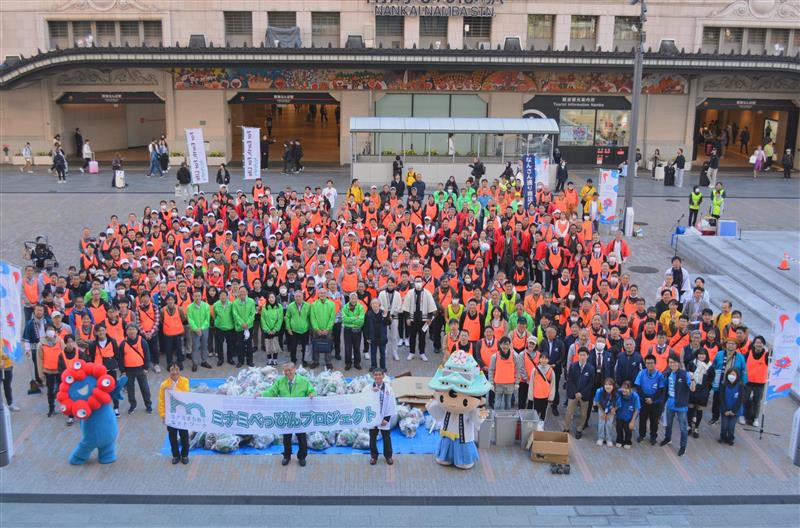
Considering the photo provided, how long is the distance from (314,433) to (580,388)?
14.3 feet

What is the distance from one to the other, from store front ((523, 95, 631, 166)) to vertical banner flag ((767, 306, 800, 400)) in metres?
28.5

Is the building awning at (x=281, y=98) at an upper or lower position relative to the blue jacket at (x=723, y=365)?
upper

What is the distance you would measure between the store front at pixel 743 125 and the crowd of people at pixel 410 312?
23895 mm

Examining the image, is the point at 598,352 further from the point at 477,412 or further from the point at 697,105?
the point at 697,105

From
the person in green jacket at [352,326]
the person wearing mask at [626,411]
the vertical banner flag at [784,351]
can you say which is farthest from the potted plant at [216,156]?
the vertical banner flag at [784,351]

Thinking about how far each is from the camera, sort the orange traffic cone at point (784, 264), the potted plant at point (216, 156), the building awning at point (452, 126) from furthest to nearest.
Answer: the potted plant at point (216, 156) < the building awning at point (452, 126) < the orange traffic cone at point (784, 264)

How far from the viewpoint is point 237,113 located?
43500mm

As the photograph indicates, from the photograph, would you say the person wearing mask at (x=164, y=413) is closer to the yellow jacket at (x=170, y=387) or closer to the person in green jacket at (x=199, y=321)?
the yellow jacket at (x=170, y=387)

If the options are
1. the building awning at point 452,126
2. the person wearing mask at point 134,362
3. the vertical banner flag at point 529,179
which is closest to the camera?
the person wearing mask at point 134,362

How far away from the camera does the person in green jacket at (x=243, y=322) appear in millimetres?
15570

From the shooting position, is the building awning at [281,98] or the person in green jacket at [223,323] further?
the building awning at [281,98]

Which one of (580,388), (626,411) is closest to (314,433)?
(580,388)

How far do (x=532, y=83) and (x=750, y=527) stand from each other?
31.3 meters

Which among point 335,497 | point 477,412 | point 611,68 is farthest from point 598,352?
point 611,68
